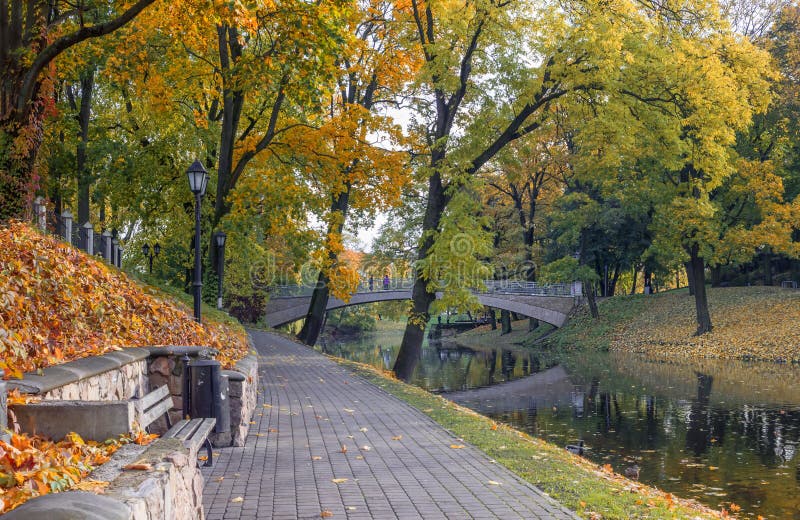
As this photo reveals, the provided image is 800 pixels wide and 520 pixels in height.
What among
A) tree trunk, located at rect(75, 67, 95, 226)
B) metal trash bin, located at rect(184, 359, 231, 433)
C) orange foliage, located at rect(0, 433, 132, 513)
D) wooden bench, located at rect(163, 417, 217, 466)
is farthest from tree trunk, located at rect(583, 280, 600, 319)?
orange foliage, located at rect(0, 433, 132, 513)

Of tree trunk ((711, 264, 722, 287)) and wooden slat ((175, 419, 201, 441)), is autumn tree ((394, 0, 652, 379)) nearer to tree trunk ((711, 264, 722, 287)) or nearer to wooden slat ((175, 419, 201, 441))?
wooden slat ((175, 419, 201, 441))

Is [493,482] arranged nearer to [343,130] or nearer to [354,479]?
[354,479]

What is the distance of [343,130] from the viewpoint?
2009cm

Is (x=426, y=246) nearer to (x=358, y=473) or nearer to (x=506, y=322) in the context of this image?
(x=358, y=473)

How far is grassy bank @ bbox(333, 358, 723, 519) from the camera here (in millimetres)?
6680

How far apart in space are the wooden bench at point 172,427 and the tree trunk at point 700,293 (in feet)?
96.1

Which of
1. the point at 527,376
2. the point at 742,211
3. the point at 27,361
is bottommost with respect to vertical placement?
the point at 527,376

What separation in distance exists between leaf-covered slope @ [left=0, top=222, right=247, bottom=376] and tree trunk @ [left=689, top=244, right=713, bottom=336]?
2627 cm

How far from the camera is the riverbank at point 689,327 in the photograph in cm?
2947

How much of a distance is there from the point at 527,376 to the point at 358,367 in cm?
869

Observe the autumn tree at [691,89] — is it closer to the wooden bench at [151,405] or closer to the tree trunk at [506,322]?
the wooden bench at [151,405]

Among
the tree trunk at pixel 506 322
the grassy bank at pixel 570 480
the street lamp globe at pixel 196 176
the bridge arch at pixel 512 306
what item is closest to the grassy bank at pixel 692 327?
the bridge arch at pixel 512 306

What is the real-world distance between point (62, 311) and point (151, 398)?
213cm

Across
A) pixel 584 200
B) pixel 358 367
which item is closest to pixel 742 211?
pixel 584 200
